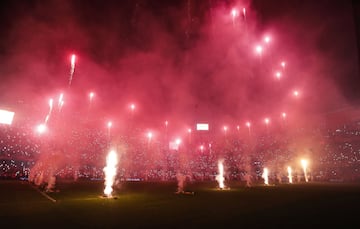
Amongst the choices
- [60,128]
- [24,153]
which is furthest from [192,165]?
[24,153]

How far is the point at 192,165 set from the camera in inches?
2459

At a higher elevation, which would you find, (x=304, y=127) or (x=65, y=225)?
(x=304, y=127)

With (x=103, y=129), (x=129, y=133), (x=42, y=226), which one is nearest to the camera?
(x=42, y=226)

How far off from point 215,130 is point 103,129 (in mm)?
33251

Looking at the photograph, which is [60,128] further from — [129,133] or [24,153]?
[129,133]

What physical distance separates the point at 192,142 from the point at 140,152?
751 inches

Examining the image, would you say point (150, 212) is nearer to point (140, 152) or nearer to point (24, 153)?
point (24, 153)

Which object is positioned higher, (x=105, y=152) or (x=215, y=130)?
(x=215, y=130)

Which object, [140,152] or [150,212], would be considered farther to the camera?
[140,152]

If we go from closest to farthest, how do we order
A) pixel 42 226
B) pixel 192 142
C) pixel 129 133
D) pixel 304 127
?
pixel 42 226 → pixel 304 127 → pixel 129 133 → pixel 192 142

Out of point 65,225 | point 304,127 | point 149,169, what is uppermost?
point 304,127

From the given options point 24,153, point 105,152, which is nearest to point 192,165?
point 105,152

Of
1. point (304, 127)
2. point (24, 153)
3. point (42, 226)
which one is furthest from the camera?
point (304, 127)

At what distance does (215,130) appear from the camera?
249ft
